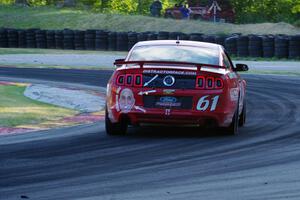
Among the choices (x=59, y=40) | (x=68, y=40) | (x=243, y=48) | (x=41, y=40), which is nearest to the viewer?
(x=243, y=48)

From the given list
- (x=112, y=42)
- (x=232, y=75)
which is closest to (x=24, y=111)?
(x=232, y=75)

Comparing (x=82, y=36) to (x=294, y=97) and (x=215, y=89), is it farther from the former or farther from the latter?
(x=215, y=89)

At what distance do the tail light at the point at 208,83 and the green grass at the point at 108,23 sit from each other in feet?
111

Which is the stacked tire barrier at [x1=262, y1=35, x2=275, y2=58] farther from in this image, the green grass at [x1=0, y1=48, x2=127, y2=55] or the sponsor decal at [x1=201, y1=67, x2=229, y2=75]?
the sponsor decal at [x1=201, y1=67, x2=229, y2=75]

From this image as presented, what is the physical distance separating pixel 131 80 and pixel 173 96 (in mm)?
567

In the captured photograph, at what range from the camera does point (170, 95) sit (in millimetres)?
11273

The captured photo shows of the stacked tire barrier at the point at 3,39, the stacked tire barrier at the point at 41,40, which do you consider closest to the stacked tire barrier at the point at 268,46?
the stacked tire barrier at the point at 41,40

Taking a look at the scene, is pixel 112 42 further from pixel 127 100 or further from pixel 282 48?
pixel 127 100

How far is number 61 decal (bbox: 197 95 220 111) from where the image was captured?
37.0ft

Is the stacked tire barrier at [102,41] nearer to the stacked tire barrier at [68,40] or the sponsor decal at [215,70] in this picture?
the stacked tire barrier at [68,40]

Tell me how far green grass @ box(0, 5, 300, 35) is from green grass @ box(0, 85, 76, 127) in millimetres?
29539

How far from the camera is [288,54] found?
34.0 meters

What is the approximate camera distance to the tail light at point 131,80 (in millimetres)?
11391

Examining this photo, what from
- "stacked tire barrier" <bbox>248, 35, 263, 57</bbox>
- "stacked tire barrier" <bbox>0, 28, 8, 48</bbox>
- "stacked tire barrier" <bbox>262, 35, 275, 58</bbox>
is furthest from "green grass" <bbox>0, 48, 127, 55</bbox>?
"stacked tire barrier" <bbox>262, 35, 275, 58</bbox>
